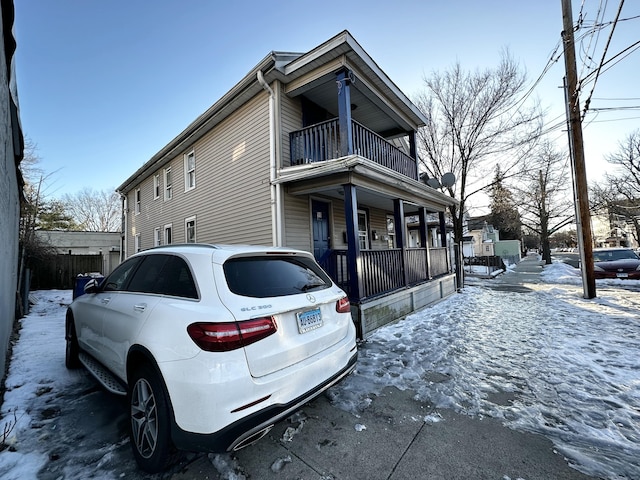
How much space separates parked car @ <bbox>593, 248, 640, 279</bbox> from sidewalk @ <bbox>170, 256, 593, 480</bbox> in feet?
38.8

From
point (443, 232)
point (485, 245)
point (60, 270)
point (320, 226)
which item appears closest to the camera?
point (320, 226)

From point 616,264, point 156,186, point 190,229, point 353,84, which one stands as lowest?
point 616,264

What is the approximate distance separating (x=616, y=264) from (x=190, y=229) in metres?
17.0

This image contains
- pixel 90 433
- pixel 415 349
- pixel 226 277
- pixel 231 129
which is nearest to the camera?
pixel 226 277

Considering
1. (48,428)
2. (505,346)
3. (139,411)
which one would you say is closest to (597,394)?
(505,346)

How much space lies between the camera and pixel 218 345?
69.7 inches

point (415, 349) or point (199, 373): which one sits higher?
point (199, 373)

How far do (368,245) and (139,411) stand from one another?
9.14 m

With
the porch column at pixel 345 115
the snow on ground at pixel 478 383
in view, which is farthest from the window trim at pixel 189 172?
the porch column at pixel 345 115

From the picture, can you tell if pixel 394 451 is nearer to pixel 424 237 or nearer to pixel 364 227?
pixel 424 237

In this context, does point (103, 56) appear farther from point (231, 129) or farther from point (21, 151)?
point (21, 151)

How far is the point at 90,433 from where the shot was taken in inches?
96.6

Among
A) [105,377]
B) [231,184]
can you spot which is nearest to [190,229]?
[231,184]

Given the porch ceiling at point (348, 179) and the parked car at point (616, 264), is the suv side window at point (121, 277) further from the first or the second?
the parked car at point (616, 264)
